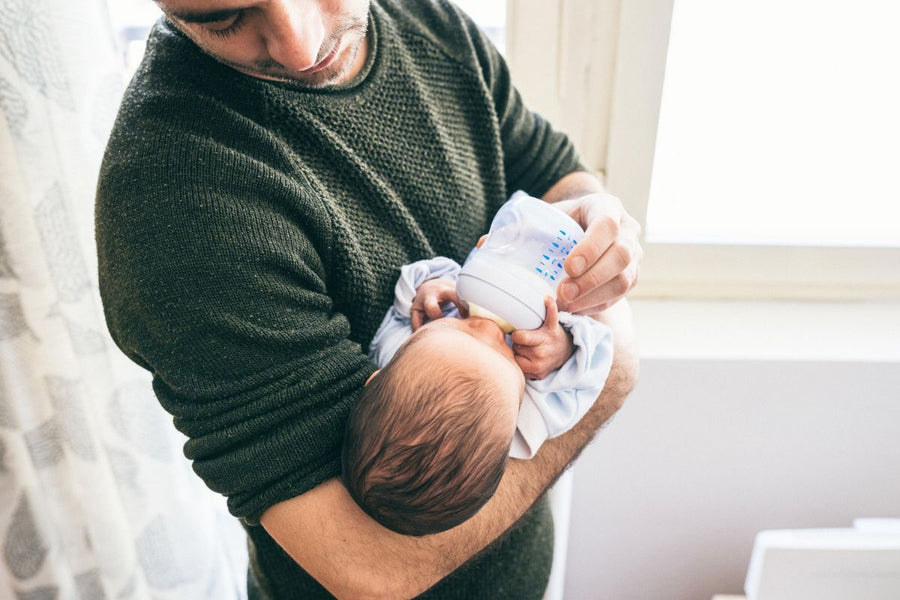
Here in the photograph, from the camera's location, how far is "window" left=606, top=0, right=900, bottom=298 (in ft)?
4.62

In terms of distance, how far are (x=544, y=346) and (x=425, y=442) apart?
0.22m

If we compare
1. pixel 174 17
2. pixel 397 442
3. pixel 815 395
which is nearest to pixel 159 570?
pixel 397 442

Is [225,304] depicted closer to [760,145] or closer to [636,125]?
[636,125]

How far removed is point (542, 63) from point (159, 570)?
4.49 ft

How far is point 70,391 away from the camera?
112 cm

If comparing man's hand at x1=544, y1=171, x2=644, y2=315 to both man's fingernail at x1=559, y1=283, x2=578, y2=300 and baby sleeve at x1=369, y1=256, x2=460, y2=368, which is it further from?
baby sleeve at x1=369, y1=256, x2=460, y2=368

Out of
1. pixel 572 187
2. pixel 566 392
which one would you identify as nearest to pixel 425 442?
pixel 566 392

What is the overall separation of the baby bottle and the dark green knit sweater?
125 mm

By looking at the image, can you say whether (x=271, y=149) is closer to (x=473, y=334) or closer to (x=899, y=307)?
(x=473, y=334)

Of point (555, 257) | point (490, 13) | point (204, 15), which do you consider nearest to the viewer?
point (204, 15)

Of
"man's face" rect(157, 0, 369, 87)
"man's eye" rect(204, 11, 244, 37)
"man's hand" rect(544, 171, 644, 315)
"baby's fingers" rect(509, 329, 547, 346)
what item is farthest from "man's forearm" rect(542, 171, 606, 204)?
"man's eye" rect(204, 11, 244, 37)

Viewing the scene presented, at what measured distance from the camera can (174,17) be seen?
2.20 ft

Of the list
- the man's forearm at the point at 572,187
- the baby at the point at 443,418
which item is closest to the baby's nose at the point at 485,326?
the baby at the point at 443,418

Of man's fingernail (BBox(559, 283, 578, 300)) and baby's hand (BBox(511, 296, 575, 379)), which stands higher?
man's fingernail (BBox(559, 283, 578, 300))
